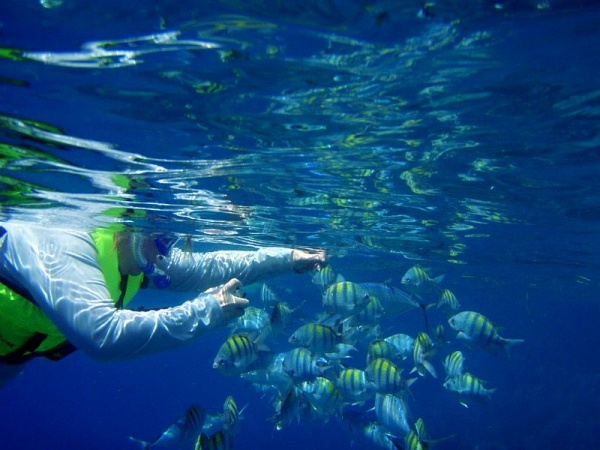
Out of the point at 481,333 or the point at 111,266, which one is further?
the point at 481,333

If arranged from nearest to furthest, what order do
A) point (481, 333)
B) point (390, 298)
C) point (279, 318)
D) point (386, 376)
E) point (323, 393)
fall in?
point (386, 376), point (323, 393), point (279, 318), point (481, 333), point (390, 298)

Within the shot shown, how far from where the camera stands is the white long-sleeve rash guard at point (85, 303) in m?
4.10

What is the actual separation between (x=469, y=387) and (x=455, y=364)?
25.7 inches

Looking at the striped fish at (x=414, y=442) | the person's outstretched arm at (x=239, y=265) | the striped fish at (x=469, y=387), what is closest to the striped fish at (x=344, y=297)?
the person's outstretched arm at (x=239, y=265)

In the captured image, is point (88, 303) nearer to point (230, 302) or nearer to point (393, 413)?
point (230, 302)

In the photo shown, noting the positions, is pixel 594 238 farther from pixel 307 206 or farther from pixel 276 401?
pixel 276 401

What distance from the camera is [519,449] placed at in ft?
98.3

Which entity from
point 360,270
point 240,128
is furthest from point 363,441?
point 240,128

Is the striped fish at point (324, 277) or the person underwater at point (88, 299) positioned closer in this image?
the person underwater at point (88, 299)

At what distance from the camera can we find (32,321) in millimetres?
5152

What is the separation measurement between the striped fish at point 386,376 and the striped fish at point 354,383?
2.16ft

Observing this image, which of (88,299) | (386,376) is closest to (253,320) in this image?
(386,376)

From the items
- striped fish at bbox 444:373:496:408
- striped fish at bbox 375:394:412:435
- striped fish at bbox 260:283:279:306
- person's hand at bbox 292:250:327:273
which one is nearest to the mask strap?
person's hand at bbox 292:250:327:273

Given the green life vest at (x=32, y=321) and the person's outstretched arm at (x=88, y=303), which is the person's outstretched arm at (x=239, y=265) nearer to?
the green life vest at (x=32, y=321)
